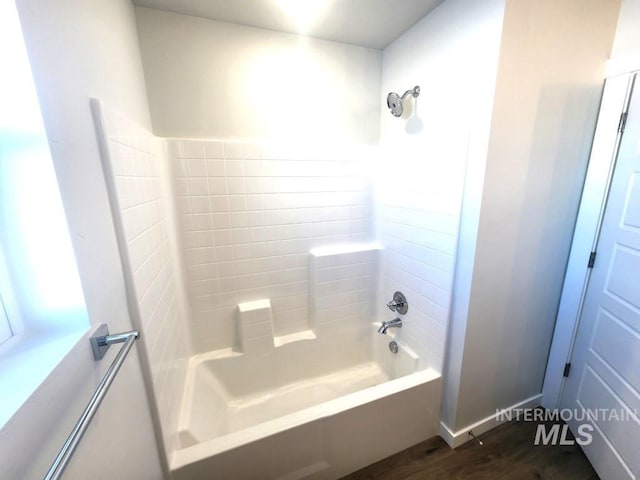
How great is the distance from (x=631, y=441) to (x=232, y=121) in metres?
2.58

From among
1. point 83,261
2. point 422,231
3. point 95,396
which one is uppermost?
point 83,261

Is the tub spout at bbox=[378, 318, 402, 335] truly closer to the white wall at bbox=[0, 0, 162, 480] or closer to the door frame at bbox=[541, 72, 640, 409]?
the door frame at bbox=[541, 72, 640, 409]

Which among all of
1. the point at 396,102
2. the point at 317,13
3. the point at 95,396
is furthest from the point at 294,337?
the point at 317,13

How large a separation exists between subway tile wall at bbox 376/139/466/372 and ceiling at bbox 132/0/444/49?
0.68m

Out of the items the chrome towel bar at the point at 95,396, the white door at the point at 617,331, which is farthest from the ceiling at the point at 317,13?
the chrome towel bar at the point at 95,396

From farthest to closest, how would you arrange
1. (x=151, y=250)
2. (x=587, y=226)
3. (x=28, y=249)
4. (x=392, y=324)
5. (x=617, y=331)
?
(x=392, y=324)
(x=587, y=226)
(x=617, y=331)
(x=151, y=250)
(x=28, y=249)

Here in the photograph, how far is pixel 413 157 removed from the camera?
1.55m

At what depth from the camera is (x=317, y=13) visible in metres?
1.35

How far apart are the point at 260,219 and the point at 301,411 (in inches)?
44.3

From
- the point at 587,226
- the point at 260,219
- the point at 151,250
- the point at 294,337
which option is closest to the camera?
the point at 151,250

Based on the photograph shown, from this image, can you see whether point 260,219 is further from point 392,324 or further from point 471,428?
point 471,428

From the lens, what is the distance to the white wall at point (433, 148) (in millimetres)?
1159

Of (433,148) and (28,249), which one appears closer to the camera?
(28,249)

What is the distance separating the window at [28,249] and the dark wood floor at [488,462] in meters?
1.51
